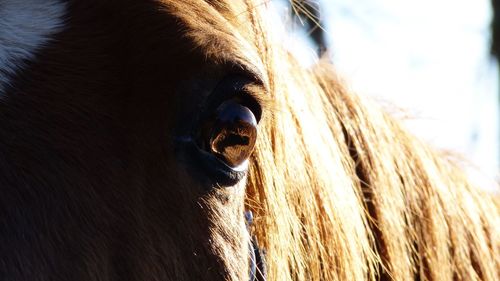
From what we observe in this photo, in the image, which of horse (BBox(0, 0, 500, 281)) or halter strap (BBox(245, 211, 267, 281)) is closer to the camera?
horse (BBox(0, 0, 500, 281))

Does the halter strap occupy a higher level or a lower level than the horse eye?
lower

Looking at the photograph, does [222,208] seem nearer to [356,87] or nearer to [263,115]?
[263,115]

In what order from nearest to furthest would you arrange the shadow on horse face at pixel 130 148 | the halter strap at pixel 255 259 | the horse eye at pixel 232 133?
the shadow on horse face at pixel 130 148
the horse eye at pixel 232 133
the halter strap at pixel 255 259

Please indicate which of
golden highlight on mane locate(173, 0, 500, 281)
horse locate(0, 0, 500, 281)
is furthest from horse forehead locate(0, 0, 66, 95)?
golden highlight on mane locate(173, 0, 500, 281)

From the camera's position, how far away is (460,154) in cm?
276

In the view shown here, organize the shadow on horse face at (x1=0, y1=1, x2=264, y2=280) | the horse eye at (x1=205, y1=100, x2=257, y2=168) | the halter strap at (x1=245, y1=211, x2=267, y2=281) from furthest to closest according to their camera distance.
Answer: the halter strap at (x1=245, y1=211, x2=267, y2=281) → the horse eye at (x1=205, y1=100, x2=257, y2=168) → the shadow on horse face at (x1=0, y1=1, x2=264, y2=280)

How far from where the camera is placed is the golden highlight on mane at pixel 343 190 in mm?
1771

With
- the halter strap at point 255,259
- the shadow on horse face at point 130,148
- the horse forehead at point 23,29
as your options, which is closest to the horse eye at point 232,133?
the shadow on horse face at point 130,148

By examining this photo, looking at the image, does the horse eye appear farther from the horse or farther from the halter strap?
the halter strap

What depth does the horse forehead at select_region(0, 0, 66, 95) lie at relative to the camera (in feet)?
4.62

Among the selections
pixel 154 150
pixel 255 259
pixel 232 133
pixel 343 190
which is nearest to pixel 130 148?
pixel 154 150

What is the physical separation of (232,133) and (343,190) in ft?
1.79

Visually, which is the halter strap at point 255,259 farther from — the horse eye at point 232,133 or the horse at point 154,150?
the horse eye at point 232,133

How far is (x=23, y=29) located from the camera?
1450 millimetres
